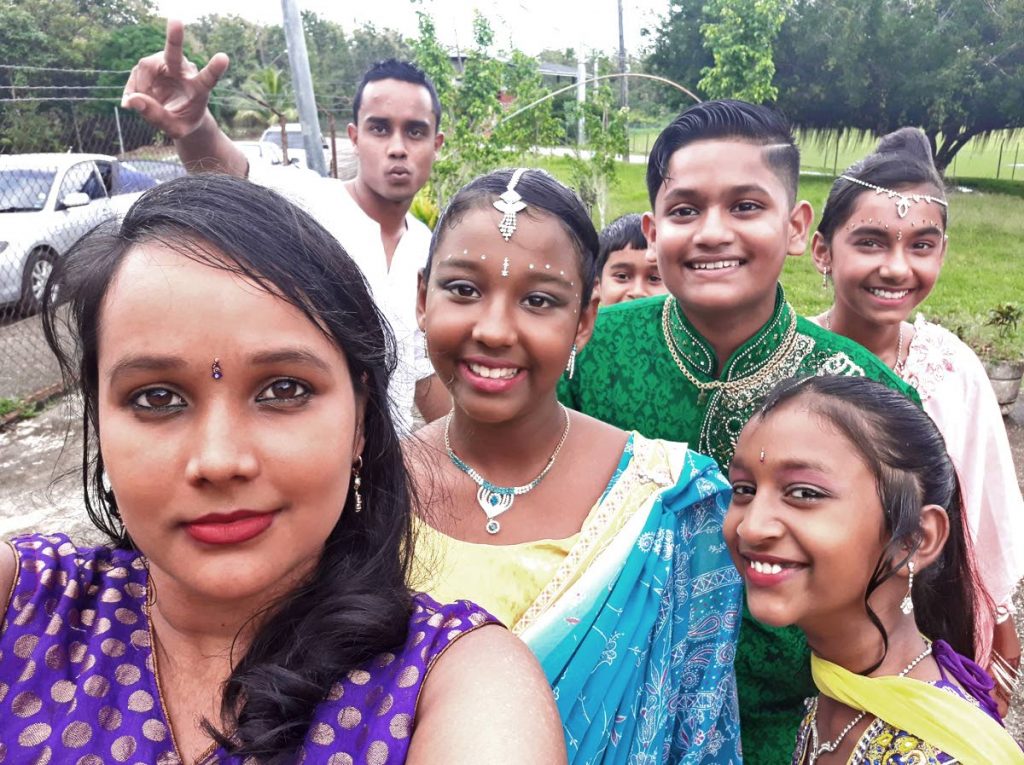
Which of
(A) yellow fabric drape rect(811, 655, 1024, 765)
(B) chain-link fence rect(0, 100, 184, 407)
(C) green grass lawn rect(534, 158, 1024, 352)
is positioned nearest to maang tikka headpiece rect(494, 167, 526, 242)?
(A) yellow fabric drape rect(811, 655, 1024, 765)

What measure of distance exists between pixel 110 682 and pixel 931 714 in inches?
52.4

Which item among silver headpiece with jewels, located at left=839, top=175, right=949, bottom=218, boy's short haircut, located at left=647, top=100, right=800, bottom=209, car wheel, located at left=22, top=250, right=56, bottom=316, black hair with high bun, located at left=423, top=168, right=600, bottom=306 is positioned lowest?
car wheel, located at left=22, top=250, right=56, bottom=316

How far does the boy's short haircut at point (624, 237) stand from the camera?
10.3 feet

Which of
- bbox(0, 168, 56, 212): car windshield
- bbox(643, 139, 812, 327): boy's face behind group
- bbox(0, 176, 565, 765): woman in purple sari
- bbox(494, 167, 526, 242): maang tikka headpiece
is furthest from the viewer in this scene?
bbox(0, 168, 56, 212): car windshield

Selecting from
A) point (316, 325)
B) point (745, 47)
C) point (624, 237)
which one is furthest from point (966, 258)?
point (316, 325)

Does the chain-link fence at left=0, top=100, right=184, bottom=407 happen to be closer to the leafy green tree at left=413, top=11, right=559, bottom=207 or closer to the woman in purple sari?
the leafy green tree at left=413, top=11, right=559, bottom=207

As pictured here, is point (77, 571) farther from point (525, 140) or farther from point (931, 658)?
point (525, 140)

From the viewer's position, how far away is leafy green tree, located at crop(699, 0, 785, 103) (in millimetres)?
10445

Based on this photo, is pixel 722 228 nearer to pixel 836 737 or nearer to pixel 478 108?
pixel 836 737

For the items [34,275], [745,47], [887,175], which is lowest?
[34,275]

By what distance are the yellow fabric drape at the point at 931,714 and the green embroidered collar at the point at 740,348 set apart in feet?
2.45

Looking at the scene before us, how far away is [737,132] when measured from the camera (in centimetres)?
195

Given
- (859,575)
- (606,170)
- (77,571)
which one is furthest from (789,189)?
(606,170)

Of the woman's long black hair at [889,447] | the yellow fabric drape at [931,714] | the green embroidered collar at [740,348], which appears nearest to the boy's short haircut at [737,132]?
the green embroidered collar at [740,348]
